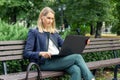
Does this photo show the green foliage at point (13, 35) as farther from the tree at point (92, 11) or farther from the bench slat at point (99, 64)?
the tree at point (92, 11)

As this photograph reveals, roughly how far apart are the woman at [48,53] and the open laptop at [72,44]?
103mm

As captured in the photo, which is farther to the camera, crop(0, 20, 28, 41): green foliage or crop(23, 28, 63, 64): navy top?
crop(0, 20, 28, 41): green foliage

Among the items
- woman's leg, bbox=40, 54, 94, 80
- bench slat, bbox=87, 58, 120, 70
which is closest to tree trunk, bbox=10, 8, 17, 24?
bench slat, bbox=87, 58, 120, 70

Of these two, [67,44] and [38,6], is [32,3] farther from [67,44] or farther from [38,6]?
[67,44]

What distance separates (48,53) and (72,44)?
46cm

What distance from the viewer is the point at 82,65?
5.69 m

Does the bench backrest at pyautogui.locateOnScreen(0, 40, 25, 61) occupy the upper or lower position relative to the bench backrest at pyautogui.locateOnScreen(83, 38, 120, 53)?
upper

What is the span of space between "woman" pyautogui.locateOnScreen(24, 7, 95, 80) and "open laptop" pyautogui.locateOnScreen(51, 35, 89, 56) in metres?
0.10

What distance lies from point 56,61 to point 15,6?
1437 centimetres

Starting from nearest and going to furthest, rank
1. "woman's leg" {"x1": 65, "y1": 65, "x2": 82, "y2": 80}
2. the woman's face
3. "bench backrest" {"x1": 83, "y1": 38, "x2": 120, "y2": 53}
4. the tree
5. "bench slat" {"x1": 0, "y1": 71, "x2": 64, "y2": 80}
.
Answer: "bench slat" {"x1": 0, "y1": 71, "x2": 64, "y2": 80} → "woman's leg" {"x1": 65, "y1": 65, "x2": 82, "y2": 80} → the woman's face → "bench backrest" {"x1": 83, "y1": 38, "x2": 120, "y2": 53} → the tree

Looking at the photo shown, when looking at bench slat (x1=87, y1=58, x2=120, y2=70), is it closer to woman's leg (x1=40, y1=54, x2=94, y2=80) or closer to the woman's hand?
woman's leg (x1=40, y1=54, x2=94, y2=80)

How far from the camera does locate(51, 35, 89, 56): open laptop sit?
580 cm

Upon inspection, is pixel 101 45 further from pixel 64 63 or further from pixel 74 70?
pixel 74 70

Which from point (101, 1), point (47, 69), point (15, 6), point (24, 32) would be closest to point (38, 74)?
point (47, 69)
